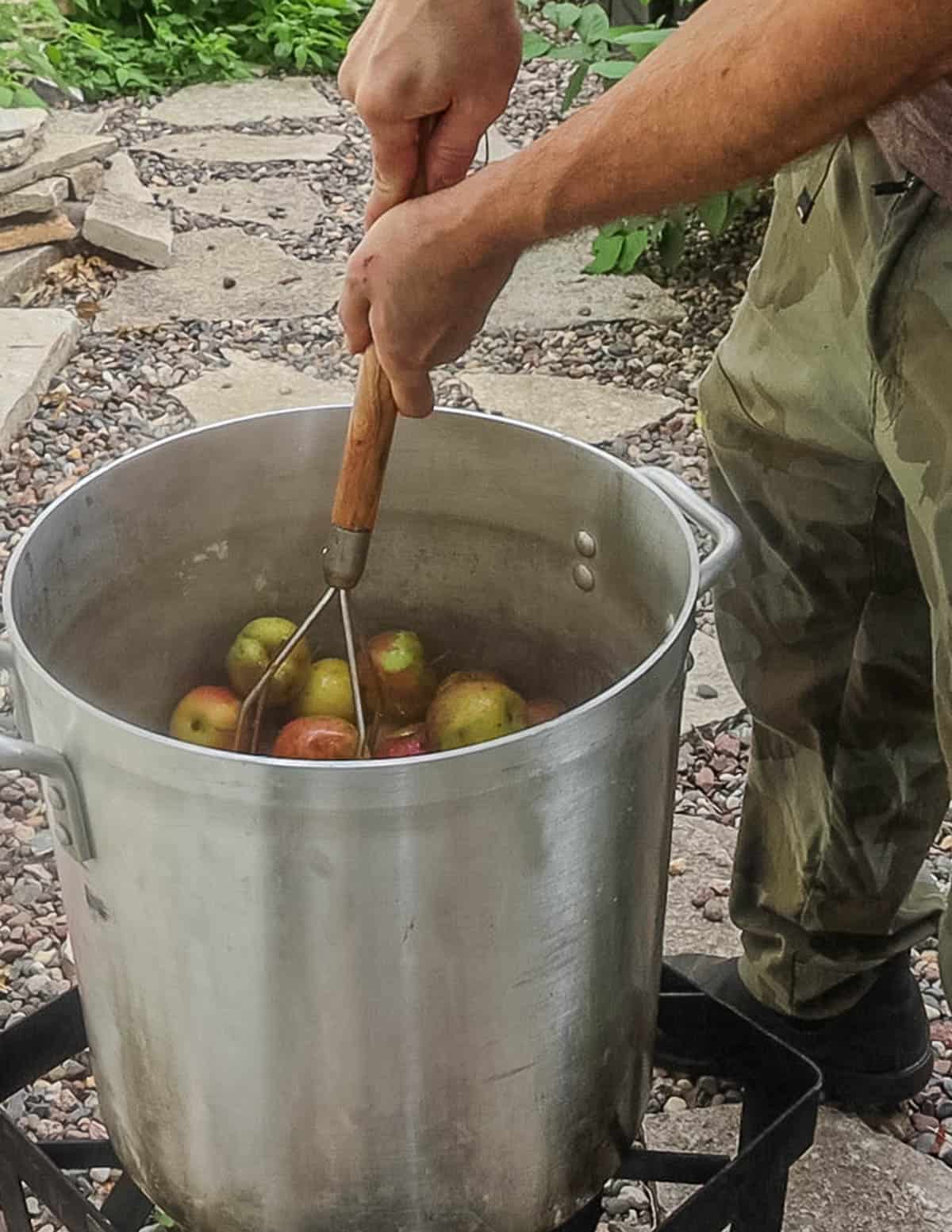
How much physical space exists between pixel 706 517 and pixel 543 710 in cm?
31

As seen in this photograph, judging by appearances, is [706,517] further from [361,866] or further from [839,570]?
[361,866]

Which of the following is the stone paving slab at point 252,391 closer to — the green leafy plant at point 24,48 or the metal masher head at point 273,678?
the green leafy plant at point 24,48

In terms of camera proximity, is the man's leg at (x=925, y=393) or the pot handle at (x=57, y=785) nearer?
the pot handle at (x=57, y=785)

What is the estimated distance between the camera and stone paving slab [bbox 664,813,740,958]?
2250 mm

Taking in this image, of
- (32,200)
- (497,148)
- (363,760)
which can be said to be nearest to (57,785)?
(363,760)

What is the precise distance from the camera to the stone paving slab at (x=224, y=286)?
4156 millimetres

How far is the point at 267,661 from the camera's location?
64.4 inches

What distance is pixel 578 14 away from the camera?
12.1 ft

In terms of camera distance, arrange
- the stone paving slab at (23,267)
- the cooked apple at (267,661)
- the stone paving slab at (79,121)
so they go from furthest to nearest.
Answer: the stone paving slab at (79,121) < the stone paving slab at (23,267) < the cooked apple at (267,661)

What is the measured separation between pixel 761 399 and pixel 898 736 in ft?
1.43

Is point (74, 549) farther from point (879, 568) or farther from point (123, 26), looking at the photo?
point (123, 26)

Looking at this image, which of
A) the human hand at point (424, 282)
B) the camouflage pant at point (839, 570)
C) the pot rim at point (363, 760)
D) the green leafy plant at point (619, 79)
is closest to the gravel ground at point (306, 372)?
the green leafy plant at point (619, 79)

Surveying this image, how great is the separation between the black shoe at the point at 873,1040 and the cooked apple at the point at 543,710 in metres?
0.49

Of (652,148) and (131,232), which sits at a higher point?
(652,148)
